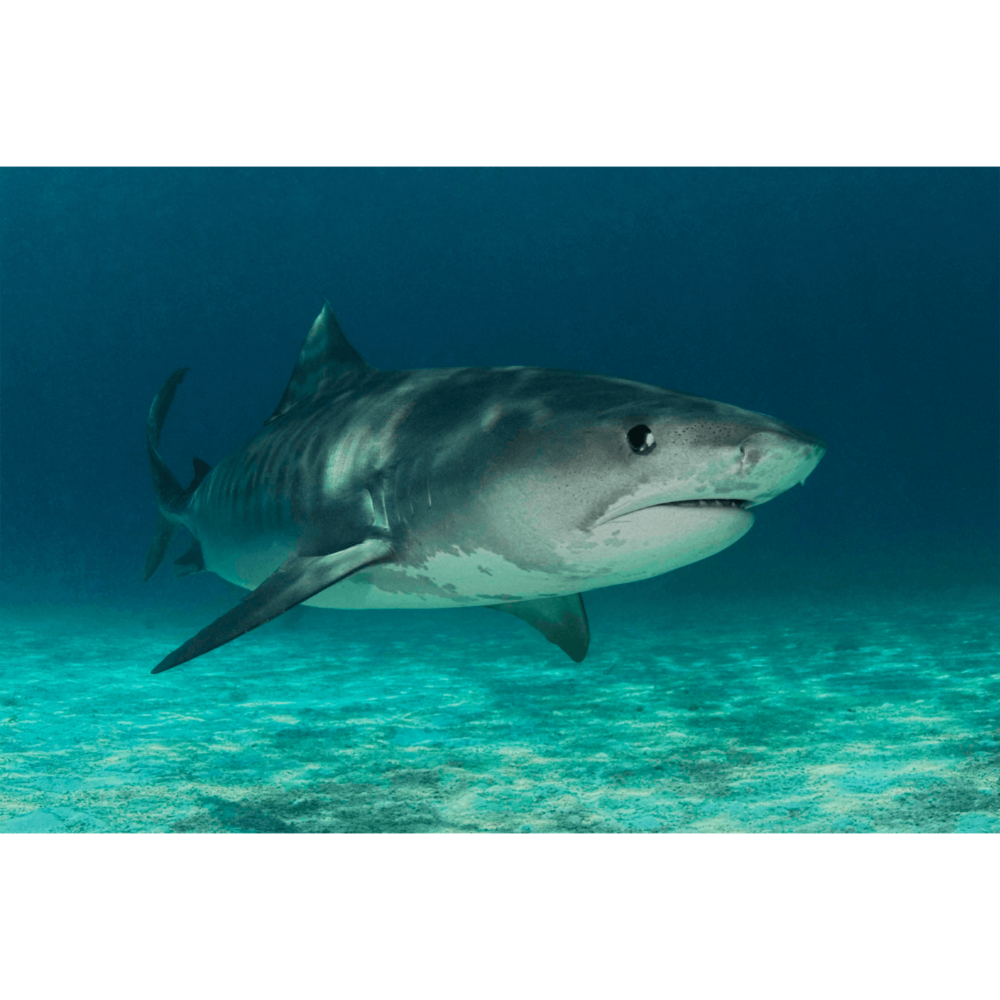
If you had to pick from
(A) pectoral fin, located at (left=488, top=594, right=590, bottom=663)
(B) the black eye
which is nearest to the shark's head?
(B) the black eye

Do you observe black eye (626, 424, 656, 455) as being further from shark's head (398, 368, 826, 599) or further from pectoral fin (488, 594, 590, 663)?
pectoral fin (488, 594, 590, 663)

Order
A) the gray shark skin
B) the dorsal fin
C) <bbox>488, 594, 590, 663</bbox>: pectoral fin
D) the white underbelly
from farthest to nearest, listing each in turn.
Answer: the dorsal fin → <bbox>488, 594, 590, 663</bbox>: pectoral fin → the white underbelly → the gray shark skin

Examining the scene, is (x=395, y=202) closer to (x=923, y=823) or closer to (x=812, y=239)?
(x=812, y=239)

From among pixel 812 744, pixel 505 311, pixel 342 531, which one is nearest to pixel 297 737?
pixel 342 531

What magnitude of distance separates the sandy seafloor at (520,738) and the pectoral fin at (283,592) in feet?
2.14

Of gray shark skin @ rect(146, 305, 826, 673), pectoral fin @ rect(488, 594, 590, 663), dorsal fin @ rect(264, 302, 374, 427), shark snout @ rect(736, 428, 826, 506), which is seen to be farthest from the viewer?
dorsal fin @ rect(264, 302, 374, 427)

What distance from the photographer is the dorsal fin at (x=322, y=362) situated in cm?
495

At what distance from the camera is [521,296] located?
2160 inches

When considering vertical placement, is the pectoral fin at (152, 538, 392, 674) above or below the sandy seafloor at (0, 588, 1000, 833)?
above

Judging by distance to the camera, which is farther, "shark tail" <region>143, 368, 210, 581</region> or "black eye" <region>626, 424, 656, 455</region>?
"shark tail" <region>143, 368, 210, 581</region>

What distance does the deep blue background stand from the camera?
47.2 metres

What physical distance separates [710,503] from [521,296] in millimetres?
54446

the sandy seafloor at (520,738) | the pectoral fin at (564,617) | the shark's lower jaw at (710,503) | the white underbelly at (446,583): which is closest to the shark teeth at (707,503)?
the shark's lower jaw at (710,503)

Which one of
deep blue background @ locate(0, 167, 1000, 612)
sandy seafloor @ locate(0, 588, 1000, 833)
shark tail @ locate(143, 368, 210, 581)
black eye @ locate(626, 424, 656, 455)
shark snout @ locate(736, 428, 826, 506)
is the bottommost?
sandy seafloor @ locate(0, 588, 1000, 833)
